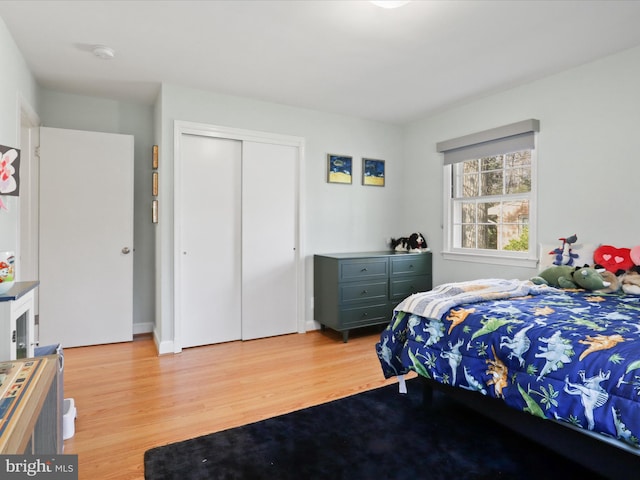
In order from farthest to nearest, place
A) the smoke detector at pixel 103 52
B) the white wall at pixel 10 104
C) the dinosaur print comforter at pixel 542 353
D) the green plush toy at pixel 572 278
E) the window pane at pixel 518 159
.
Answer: the window pane at pixel 518 159
the smoke detector at pixel 103 52
the green plush toy at pixel 572 278
the white wall at pixel 10 104
the dinosaur print comforter at pixel 542 353

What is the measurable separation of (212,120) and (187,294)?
5.55ft

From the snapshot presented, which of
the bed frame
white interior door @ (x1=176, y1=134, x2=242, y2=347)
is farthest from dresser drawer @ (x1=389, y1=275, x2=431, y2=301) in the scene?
the bed frame

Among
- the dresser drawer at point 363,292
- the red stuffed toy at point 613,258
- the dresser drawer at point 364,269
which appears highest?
the red stuffed toy at point 613,258

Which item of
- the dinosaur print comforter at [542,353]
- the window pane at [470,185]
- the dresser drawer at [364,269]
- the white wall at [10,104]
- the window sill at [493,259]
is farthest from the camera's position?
the window pane at [470,185]

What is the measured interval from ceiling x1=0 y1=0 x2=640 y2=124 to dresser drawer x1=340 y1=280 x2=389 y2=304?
190 centimetres

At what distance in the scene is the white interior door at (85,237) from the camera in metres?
3.54

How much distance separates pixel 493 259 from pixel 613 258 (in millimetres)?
1137

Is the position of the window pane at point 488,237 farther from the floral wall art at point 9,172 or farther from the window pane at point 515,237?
the floral wall art at point 9,172

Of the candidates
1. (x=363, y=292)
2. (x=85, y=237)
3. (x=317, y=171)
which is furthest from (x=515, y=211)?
(x=85, y=237)

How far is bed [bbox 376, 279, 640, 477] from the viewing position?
1389 millimetres

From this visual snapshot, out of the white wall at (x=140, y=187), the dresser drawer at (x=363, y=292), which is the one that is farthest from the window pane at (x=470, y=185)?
the white wall at (x=140, y=187)

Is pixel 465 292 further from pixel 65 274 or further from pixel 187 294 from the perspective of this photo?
pixel 65 274

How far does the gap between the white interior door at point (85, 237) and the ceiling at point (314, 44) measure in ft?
1.94

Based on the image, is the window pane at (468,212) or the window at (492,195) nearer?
the window at (492,195)
